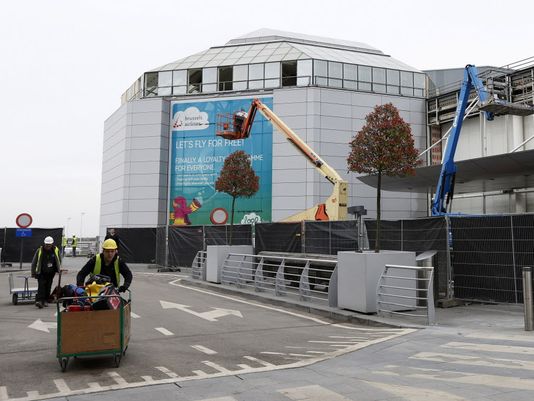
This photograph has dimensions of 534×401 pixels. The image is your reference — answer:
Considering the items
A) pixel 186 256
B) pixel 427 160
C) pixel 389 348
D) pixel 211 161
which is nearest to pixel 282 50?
pixel 211 161

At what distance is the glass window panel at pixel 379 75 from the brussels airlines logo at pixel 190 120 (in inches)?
520

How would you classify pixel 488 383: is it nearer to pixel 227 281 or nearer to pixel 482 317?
pixel 482 317

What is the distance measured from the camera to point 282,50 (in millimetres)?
38688

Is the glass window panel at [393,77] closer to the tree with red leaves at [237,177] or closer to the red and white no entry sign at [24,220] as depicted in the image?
the tree with red leaves at [237,177]

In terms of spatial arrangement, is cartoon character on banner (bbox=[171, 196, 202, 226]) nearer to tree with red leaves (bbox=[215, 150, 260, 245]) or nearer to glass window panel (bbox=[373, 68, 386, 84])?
tree with red leaves (bbox=[215, 150, 260, 245])

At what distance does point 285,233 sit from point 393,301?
7.28m

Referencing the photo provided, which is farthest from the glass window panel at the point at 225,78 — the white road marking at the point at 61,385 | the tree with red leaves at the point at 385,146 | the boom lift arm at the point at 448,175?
the white road marking at the point at 61,385

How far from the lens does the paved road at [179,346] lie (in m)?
5.94

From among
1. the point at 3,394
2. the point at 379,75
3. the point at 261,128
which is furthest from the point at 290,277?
the point at 379,75

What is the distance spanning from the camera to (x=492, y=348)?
7355 millimetres

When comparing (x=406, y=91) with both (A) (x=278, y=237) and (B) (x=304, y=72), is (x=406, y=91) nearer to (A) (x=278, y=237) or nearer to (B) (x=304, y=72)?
(B) (x=304, y=72)

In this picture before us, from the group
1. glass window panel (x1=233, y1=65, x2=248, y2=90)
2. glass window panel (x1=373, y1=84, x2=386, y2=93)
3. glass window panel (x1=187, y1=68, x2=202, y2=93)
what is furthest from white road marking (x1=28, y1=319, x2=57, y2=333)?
glass window panel (x1=373, y1=84, x2=386, y2=93)

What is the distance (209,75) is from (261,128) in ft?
20.7

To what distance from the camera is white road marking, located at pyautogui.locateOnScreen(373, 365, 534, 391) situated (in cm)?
539
